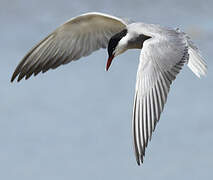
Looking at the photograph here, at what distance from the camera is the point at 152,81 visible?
5836 millimetres

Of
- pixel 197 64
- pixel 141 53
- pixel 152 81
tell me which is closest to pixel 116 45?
pixel 197 64

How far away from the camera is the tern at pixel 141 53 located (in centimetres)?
561

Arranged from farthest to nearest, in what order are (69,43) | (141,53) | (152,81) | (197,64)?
(69,43)
(197,64)
(141,53)
(152,81)

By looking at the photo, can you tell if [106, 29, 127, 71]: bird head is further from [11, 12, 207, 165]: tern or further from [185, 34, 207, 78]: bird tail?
[185, 34, 207, 78]: bird tail

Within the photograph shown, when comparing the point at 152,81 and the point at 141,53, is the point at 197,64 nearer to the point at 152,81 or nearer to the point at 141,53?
the point at 141,53

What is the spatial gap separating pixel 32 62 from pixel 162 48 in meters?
2.04

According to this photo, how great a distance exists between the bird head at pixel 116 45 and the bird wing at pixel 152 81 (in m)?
0.72

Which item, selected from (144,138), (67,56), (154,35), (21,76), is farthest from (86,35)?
(144,138)

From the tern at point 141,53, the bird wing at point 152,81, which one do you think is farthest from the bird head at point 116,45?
the bird wing at point 152,81

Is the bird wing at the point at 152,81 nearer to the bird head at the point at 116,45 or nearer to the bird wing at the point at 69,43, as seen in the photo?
the bird head at the point at 116,45

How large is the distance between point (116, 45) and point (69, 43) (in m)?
0.84

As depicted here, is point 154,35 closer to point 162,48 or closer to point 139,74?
point 162,48

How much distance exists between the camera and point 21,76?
24.8 feet

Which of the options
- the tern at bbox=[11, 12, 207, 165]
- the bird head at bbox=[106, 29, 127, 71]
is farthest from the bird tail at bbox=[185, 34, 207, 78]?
the bird head at bbox=[106, 29, 127, 71]
